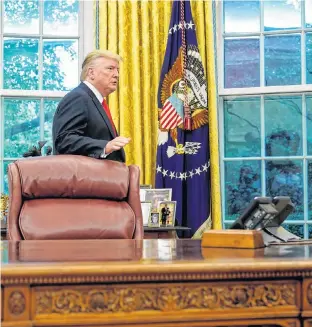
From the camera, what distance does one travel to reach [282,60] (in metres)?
5.08

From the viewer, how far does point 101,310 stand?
3.48 ft

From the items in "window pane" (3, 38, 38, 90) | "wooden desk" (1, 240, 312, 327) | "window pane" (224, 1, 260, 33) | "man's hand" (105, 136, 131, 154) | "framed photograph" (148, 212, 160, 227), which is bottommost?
"framed photograph" (148, 212, 160, 227)

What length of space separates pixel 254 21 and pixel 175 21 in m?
0.68

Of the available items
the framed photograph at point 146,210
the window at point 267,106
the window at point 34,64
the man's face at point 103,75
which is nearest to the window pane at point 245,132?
the window at point 267,106

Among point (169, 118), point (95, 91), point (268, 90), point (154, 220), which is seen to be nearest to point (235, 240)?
point (95, 91)

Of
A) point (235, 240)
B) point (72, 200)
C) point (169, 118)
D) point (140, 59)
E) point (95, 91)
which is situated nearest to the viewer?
point (235, 240)

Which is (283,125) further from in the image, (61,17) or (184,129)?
(61,17)

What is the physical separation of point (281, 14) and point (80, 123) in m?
2.20

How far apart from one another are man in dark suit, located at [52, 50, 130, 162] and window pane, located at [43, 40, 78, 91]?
1.17m

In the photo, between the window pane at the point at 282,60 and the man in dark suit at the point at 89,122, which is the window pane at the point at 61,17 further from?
the window pane at the point at 282,60

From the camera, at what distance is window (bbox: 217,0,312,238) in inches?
197

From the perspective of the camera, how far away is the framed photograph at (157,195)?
4336mm

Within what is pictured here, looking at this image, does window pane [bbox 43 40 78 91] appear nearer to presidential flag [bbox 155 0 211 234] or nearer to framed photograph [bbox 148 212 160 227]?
presidential flag [bbox 155 0 211 234]

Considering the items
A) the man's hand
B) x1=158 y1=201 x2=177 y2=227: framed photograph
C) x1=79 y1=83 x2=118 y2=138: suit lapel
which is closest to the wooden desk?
the man's hand
